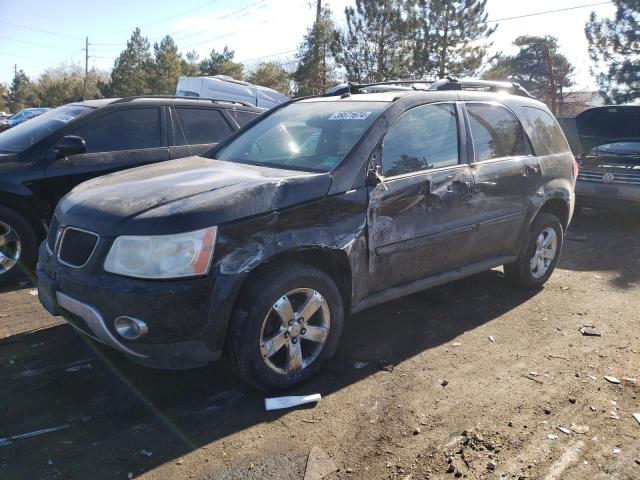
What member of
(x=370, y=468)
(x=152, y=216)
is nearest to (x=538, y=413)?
(x=370, y=468)

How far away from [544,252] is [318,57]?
27.1m

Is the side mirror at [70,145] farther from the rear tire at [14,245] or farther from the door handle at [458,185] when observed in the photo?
the door handle at [458,185]

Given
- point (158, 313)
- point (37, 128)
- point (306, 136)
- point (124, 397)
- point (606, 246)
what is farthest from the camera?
point (606, 246)

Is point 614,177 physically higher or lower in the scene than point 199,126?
lower

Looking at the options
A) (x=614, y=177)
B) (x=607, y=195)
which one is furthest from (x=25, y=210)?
(x=614, y=177)

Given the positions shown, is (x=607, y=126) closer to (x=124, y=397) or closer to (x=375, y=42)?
(x=124, y=397)

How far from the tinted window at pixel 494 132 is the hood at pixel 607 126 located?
4.88 metres

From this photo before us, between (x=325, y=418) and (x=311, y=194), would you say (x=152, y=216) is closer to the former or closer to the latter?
(x=311, y=194)

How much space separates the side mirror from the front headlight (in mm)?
2729

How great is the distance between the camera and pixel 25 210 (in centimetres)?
521

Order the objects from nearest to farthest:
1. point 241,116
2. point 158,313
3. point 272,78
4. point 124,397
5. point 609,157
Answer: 1. point 158,313
2. point 124,397
3. point 241,116
4. point 609,157
5. point 272,78

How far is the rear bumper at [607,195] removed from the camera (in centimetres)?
803

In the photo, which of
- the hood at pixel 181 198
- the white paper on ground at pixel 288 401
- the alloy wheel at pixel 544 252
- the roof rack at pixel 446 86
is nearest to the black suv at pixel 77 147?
the hood at pixel 181 198

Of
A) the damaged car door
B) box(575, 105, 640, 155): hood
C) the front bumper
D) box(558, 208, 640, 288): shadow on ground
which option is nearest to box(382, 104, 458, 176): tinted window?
the damaged car door
